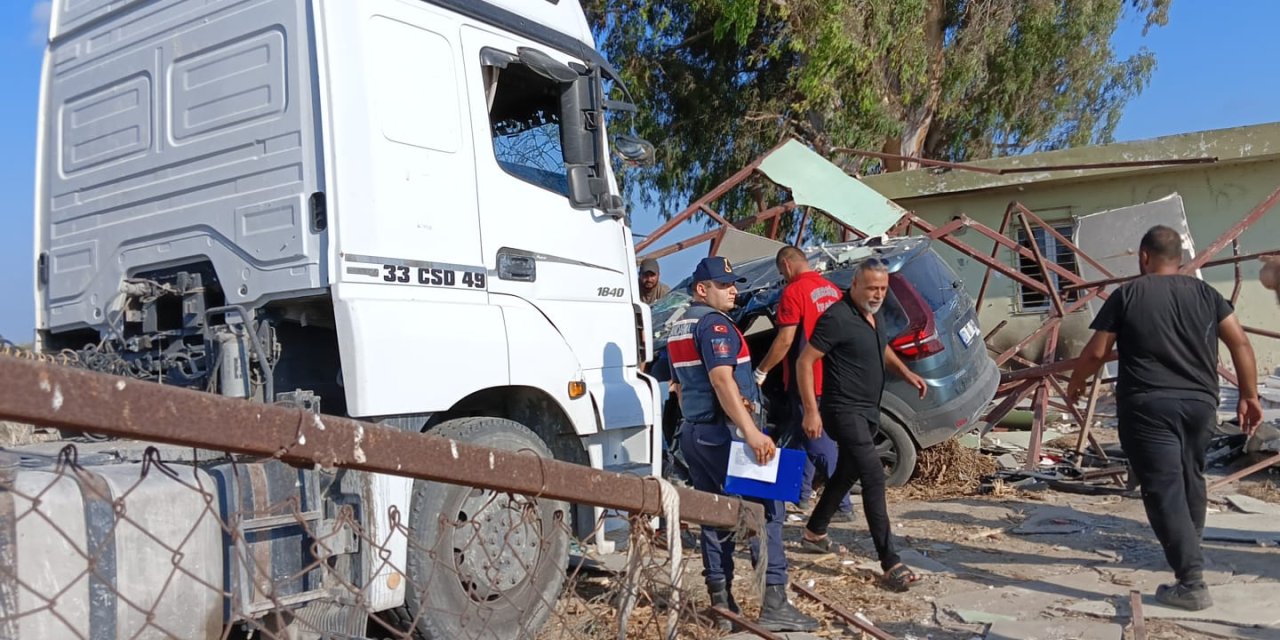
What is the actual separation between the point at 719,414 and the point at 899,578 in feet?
4.59

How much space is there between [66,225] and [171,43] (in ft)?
3.58

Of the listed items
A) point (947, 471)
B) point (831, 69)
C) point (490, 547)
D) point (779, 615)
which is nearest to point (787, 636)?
point (779, 615)

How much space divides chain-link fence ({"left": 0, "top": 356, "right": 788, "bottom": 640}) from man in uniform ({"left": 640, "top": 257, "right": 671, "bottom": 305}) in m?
3.61

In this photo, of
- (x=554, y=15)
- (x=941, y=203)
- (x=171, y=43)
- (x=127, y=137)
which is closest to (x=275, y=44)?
(x=171, y=43)

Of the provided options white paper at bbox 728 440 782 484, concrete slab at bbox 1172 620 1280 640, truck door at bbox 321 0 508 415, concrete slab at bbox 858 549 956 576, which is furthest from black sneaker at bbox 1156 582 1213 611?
truck door at bbox 321 0 508 415

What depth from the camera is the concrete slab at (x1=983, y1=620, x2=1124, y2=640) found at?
4.25m

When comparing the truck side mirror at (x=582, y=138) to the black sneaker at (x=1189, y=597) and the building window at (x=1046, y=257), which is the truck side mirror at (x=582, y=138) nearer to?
the black sneaker at (x=1189, y=597)

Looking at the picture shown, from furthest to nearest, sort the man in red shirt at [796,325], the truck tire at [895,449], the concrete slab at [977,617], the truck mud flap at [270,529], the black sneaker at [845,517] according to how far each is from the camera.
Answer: the truck tire at [895,449] → the black sneaker at [845,517] → the man in red shirt at [796,325] → the concrete slab at [977,617] → the truck mud flap at [270,529]

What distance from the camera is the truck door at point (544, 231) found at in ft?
14.8

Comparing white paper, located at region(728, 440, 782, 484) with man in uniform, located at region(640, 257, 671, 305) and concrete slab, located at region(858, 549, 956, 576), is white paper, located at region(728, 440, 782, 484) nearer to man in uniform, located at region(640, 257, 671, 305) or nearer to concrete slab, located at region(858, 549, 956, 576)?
concrete slab, located at region(858, 549, 956, 576)

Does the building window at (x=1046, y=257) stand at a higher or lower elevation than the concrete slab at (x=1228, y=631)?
higher

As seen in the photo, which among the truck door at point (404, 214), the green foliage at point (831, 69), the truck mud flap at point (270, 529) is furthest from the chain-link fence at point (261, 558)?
the green foliage at point (831, 69)

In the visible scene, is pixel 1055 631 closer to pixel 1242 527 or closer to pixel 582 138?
pixel 1242 527

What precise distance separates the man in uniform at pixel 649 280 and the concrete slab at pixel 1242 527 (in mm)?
4184
